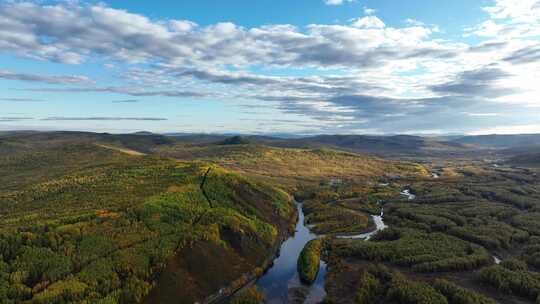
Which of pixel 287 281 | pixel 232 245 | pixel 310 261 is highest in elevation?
pixel 232 245

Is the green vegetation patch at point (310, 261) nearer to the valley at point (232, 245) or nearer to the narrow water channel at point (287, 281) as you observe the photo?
the valley at point (232, 245)

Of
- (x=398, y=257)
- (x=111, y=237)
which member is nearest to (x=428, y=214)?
(x=398, y=257)

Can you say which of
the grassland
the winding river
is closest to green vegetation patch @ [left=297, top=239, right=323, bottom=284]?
the winding river

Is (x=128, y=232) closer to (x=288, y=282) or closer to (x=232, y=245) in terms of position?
(x=232, y=245)

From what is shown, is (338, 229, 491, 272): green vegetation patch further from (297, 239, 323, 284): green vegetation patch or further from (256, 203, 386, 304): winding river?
(256, 203, 386, 304): winding river

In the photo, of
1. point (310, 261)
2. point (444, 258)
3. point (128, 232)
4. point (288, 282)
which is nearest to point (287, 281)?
point (288, 282)

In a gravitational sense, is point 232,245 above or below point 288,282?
above
